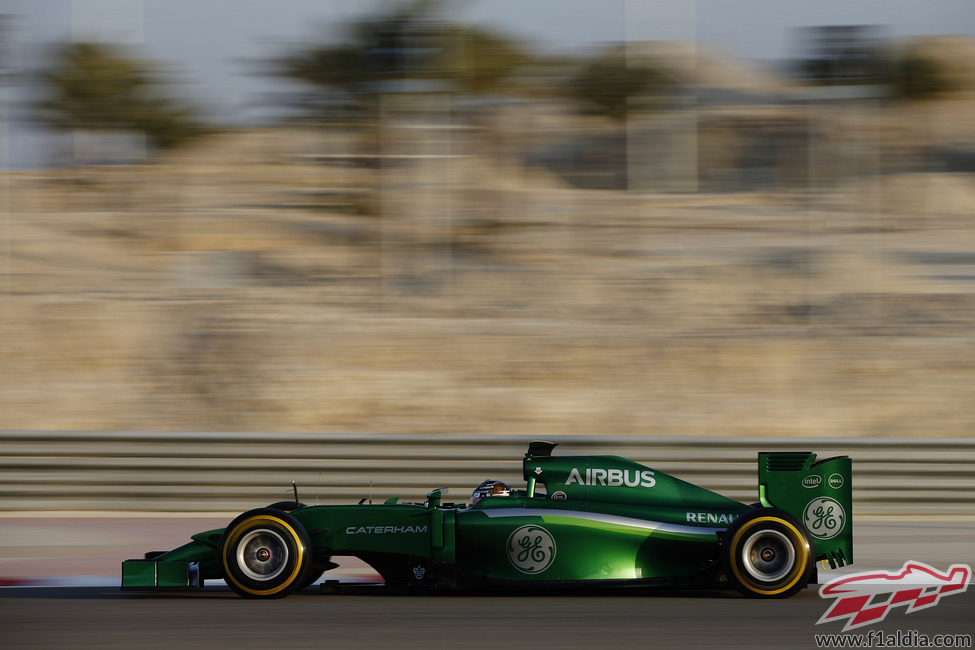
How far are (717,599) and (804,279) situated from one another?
1313 cm

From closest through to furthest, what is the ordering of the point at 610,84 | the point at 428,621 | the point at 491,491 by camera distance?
the point at 428,621, the point at 491,491, the point at 610,84

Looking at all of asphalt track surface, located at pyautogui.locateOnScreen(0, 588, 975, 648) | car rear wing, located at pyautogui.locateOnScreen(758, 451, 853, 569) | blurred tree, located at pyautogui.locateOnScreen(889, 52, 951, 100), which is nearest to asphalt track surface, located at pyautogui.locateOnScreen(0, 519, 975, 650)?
asphalt track surface, located at pyautogui.locateOnScreen(0, 588, 975, 648)

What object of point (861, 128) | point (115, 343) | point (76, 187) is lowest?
point (115, 343)

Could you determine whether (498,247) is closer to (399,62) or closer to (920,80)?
(399,62)

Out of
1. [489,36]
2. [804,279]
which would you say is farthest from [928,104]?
[804,279]

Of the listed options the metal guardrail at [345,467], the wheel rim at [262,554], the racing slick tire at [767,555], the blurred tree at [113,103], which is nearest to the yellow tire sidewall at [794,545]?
the racing slick tire at [767,555]

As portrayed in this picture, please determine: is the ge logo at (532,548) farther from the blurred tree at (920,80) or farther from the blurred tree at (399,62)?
the blurred tree at (920,80)

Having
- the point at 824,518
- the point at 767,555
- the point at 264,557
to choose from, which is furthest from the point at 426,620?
the point at 824,518

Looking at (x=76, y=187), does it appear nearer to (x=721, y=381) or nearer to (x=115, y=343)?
(x=115, y=343)

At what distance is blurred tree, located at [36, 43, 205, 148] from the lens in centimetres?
2895

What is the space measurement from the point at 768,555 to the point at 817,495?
21.1 inches

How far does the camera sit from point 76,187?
86.7ft

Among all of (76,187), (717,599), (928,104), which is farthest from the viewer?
(928,104)

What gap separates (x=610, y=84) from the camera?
30.0m
